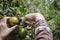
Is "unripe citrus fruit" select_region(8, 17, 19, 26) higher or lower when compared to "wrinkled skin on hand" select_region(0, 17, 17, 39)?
higher

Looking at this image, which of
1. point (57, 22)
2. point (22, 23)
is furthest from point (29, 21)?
point (57, 22)

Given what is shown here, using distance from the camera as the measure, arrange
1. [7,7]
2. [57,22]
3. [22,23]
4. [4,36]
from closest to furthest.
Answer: [4,36]
[22,23]
[7,7]
[57,22]

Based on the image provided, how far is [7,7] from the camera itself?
94cm

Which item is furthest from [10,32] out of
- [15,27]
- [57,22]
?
[57,22]

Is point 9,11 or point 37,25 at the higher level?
point 9,11

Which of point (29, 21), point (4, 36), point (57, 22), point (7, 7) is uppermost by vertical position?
point (57, 22)

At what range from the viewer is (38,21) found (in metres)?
0.76

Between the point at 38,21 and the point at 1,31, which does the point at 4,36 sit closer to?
the point at 1,31

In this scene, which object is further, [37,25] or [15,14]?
[15,14]

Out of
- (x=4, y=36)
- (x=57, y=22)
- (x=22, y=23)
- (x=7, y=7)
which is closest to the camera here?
(x=4, y=36)

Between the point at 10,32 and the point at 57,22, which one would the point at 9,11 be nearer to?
the point at 10,32

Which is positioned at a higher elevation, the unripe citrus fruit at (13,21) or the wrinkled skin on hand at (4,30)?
the unripe citrus fruit at (13,21)

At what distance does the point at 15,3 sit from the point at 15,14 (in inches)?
6.8

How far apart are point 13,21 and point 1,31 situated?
69 mm
